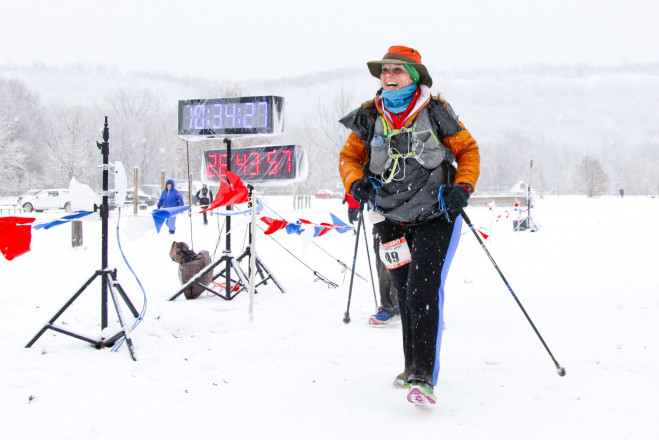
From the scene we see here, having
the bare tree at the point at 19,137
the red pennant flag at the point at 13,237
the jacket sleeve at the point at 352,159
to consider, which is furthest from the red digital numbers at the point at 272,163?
the bare tree at the point at 19,137

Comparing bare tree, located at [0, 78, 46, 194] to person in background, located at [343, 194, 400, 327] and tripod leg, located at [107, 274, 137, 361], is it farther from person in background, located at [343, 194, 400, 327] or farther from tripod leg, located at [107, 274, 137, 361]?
person in background, located at [343, 194, 400, 327]

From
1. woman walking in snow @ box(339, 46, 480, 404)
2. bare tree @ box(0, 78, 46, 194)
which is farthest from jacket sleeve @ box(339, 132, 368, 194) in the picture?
bare tree @ box(0, 78, 46, 194)

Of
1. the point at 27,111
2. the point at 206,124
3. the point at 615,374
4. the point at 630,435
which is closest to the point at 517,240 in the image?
the point at 206,124

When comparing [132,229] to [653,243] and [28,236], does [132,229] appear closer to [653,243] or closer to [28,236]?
[28,236]

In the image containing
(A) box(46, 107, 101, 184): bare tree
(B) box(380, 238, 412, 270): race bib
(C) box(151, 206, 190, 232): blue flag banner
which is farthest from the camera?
(A) box(46, 107, 101, 184): bare tree

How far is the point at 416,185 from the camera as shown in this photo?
318 cm

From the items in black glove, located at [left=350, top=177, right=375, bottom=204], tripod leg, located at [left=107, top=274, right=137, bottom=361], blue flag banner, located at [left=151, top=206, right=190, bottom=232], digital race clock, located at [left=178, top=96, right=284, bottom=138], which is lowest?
tripod leg, located at [left=107, top=274, right=137, bottom=361]

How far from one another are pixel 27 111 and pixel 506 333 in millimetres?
69776

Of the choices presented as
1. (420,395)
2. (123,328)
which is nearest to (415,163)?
(420,395)

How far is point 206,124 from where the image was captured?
275 inches

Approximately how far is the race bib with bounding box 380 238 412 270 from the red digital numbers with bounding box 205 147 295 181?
12.4ft

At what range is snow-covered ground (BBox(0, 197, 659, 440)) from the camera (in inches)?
110

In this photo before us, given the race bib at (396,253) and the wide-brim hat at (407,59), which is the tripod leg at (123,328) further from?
the wide-brim hat at (407,59)

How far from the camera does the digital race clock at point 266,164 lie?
694 centimetres
